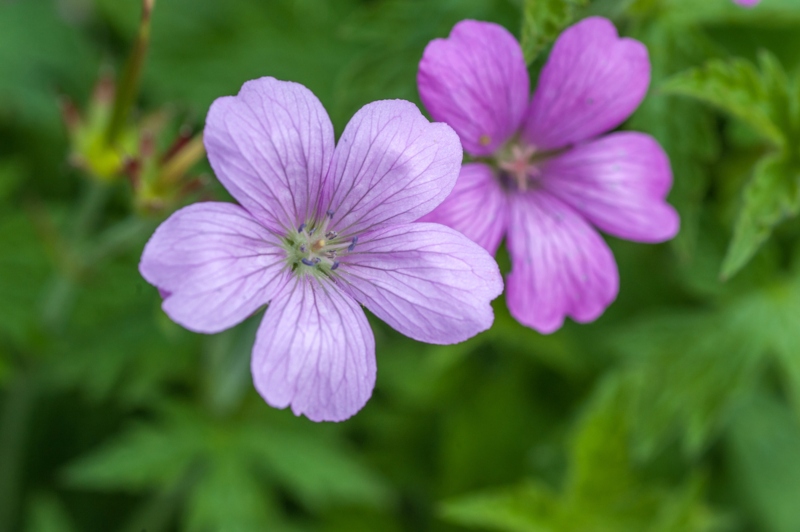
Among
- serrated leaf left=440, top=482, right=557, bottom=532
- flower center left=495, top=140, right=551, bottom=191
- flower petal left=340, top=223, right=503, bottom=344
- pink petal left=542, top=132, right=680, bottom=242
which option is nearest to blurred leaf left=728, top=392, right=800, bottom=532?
serrated leaf left=440, top=482, right=557, bottom=532

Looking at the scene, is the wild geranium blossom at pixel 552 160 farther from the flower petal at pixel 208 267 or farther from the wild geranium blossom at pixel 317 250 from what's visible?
the flower petal at pixel 208 267

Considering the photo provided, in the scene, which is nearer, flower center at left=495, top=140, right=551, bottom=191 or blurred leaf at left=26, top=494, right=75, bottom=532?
flower center at left=495, top=140, right=551, bottom=191

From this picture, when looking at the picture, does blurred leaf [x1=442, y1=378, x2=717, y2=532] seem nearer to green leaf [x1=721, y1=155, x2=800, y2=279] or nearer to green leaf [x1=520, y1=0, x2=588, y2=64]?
green leaf [x1=721, y1=155, x2=800, y2=279]

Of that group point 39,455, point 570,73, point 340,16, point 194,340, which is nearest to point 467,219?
point 570,73

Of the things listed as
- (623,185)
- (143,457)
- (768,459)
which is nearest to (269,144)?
(623,185)

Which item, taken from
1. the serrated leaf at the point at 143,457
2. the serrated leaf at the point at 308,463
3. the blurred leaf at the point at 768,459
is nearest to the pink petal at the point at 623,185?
the serrated leaf at the point at 308,463
